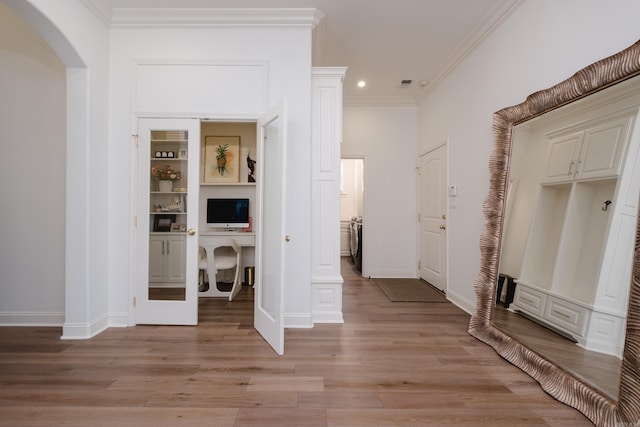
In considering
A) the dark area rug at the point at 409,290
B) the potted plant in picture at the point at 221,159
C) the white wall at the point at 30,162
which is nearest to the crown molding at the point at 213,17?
the white wall at the point at 30,162

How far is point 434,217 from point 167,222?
11.8 ft

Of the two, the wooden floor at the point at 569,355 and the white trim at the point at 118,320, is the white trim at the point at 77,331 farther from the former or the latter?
the wooden floor at the point at 569,355

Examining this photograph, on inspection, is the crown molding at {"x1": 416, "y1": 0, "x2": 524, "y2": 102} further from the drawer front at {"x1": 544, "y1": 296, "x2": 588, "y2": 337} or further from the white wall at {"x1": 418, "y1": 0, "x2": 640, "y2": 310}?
the drawer front at {"x1": 544, "y1": 296, "x2": 588, "y2": 337}

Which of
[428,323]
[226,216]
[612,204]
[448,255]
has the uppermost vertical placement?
[612,204]

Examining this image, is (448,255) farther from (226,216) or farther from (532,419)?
(226,216)

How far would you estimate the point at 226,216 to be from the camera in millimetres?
4305

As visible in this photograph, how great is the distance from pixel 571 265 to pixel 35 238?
4360mm

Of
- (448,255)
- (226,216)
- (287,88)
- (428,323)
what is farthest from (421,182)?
(226,216)

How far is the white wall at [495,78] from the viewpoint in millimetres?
1859

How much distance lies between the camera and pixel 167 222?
9.20 feet

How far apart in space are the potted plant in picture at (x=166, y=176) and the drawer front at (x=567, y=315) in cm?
320

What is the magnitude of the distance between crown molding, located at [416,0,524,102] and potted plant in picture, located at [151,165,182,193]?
345cm

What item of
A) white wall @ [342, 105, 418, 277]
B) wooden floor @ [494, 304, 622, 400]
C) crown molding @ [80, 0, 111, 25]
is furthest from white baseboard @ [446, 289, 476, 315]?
crown molding @ [80, 0, 111, 25]

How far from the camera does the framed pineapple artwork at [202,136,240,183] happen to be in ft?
14.2
